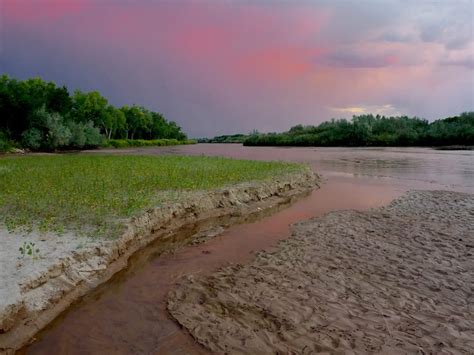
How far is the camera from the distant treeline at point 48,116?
5544 centimetres

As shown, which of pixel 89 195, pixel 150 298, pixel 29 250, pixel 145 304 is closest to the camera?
pixel 145 304

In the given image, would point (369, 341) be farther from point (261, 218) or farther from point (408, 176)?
point (408, 176)

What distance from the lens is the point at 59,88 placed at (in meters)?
71.2

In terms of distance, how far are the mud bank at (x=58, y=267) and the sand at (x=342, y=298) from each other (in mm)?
2140

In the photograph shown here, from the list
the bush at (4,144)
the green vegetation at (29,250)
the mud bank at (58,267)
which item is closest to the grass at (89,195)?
the mud bank at (58,267)

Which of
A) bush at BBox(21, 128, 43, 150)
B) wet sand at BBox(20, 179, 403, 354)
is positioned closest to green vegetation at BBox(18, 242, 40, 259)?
wet sand at BBox(20, 179, 403, 354)

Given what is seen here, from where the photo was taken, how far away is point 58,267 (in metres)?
7.34

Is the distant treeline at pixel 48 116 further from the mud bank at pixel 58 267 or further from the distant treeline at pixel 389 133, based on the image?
the distant treeline at pixel 389 133

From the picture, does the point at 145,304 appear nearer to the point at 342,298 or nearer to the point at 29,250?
the point at 29,250

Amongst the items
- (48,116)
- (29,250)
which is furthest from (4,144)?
(29,250)

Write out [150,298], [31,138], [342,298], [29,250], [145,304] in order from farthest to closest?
[31,138], [29,250], [150,298], [145,304], [342,298]

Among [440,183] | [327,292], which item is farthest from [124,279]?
[440,183]

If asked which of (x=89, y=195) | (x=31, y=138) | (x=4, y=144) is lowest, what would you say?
(x=89, y=195)

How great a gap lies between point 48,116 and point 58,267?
57.3 m
